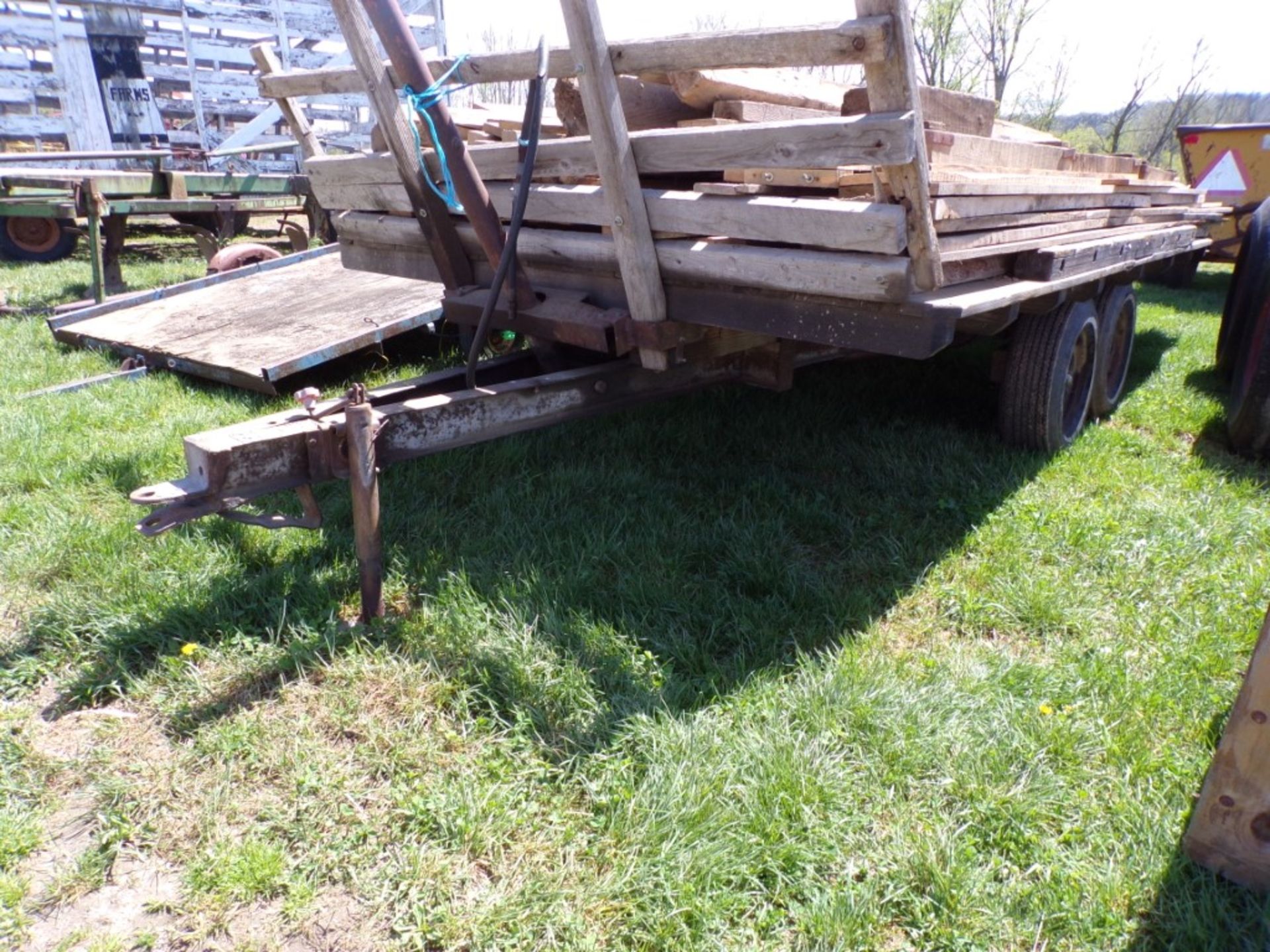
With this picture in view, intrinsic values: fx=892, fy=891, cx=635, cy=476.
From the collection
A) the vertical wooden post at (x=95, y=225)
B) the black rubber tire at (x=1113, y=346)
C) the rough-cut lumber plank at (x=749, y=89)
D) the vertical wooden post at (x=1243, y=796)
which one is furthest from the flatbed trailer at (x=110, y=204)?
the vertical wooden post at (x=1243, y=796)

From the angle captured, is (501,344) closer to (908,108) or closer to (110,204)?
(908,108)

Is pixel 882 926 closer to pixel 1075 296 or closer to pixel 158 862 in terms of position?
pixel 158 862

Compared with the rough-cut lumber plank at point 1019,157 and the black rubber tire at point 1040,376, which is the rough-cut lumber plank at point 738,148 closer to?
the rough-cut lumber plank at point 1019,157

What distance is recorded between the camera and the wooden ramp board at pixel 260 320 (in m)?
4.92

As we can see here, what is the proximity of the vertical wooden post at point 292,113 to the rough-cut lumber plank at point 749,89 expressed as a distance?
5.84 feet

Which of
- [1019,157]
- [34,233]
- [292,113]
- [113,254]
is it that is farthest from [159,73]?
[1019,157]

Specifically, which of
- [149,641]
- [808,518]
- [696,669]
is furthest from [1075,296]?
[149,641]

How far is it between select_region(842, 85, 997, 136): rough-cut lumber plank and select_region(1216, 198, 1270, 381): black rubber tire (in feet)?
6.61

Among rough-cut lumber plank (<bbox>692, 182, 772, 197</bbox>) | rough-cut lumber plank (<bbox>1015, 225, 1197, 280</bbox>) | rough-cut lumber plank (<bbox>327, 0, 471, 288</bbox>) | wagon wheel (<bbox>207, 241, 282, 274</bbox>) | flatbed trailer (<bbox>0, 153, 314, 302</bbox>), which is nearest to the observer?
rough-cut lumber plank (<bbox>692, 182, 772, 197</bbox>)

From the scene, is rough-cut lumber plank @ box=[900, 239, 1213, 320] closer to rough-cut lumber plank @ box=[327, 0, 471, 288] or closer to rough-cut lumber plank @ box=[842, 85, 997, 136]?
rough-cut lumber plank @ box=[842, 85, 997, 136]

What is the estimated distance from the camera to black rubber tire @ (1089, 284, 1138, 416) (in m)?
4.71

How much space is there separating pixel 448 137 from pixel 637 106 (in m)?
0.64

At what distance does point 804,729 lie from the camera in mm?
2369

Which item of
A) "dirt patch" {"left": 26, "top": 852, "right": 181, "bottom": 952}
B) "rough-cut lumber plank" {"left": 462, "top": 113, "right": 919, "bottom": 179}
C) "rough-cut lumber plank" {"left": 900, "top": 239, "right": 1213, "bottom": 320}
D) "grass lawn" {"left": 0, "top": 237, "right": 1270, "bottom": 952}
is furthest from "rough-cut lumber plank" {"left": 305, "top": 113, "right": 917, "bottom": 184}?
"dirt patch" {"left": 26, "top": 852, "right": 181, "bottom": 952}
